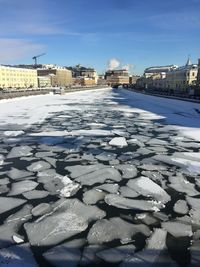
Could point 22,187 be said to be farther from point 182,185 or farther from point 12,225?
point 182,185

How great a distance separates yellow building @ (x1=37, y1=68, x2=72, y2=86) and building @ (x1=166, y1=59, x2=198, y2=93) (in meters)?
44.1

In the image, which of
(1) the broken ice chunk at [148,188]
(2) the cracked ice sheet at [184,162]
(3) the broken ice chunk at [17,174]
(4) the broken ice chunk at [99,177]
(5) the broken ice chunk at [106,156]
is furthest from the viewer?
(5) the broken ice chunk at [106,156]

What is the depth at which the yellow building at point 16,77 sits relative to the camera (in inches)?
3711

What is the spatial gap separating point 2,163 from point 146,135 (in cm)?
556

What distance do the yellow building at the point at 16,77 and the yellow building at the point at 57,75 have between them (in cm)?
1208

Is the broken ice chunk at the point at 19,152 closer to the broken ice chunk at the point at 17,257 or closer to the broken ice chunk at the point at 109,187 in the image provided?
the broken ice chunk at the point at 109,187

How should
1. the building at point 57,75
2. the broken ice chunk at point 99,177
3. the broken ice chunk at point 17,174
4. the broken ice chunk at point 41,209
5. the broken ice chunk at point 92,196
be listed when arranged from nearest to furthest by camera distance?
1. the broken ice chunk at point 41,209
2. the broken ice chunk at point 92,196
3. the broken ice chunk at point 99,177
4. the broken ice chunk at point 17,174
5. the building at point 57,75

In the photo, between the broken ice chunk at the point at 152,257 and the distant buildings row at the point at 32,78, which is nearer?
the broken ice chunk at the point at 152,257

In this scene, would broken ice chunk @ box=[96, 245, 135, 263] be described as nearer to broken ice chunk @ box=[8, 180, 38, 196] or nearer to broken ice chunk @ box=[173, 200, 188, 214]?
broken ice chunk @ box=[173, 200, 188, 214]

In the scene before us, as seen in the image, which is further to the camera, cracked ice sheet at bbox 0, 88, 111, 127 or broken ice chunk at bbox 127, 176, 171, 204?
cracked ice sheet at bbox 0, 88, 111, 127

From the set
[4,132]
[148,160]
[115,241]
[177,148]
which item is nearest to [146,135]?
[177,148]

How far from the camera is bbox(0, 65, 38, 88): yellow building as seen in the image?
94.3m

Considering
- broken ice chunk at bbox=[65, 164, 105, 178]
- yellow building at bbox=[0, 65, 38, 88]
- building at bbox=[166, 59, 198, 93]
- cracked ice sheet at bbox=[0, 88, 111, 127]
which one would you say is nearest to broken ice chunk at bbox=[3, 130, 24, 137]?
cracked ice sheet at bbox=[0, 88, 111, 127]

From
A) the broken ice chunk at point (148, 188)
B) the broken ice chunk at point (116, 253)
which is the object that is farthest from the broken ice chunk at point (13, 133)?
the broken ice chunk at point (116, 253)
